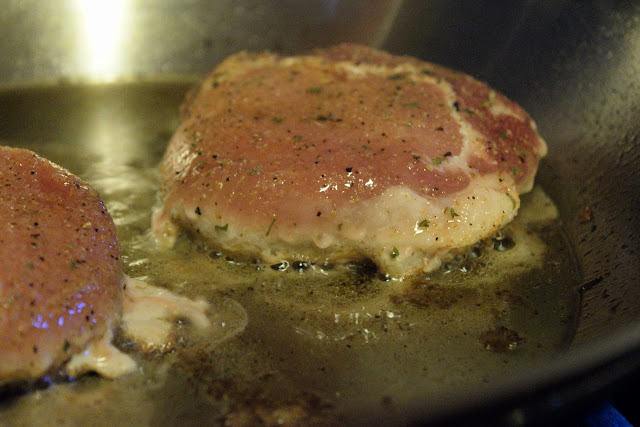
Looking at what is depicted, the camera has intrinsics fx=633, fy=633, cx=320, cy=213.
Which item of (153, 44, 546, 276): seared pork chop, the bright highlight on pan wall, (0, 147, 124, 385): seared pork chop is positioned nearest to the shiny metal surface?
the bright highlight on pan wall

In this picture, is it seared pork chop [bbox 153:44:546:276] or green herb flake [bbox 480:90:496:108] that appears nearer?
seared pork chop [bbox 153:44:546:276]

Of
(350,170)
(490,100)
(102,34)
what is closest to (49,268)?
(350,170)

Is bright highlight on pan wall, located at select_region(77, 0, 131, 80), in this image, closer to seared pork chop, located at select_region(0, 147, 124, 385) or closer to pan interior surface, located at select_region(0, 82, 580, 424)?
pan interior surface, located at select_region(0, 82, 580, 424)

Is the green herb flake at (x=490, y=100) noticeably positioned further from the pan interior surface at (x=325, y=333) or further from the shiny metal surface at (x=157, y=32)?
the shiny metal surface at (x=157, y=32)

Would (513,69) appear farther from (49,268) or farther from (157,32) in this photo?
(49,268)

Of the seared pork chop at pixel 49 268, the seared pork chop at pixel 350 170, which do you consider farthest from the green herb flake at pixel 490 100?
the seared pork chop at pixel 49 268

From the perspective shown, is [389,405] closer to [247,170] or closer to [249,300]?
[249,300]
